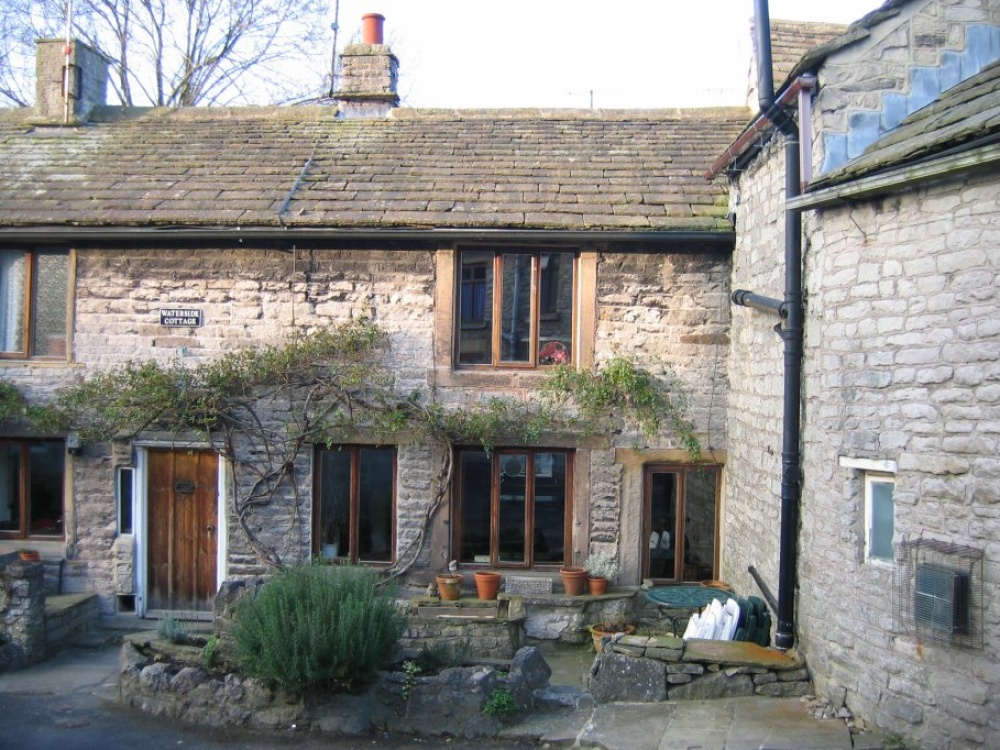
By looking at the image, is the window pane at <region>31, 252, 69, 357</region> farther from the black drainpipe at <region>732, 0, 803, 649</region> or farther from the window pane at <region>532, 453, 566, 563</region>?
the black drainpipe at <region>732, 0, 803, 649</region>

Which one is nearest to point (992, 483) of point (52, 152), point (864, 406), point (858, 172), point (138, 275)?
point (864, 406)

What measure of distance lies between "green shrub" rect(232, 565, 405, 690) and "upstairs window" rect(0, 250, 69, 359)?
4.92 metres

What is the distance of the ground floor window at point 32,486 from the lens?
10641 millimetres

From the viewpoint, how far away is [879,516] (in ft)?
22.1

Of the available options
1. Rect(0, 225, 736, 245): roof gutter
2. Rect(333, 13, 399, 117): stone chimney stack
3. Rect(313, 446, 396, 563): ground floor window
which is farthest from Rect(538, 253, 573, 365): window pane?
Rect(333, 13, 399, 117): stone chimney stack

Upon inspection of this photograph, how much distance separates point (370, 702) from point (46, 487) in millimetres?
5482

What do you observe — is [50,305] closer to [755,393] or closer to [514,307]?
[514,307]

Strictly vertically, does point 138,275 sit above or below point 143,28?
below

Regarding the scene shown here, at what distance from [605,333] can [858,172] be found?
3858mm

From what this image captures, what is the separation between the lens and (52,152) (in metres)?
12.1

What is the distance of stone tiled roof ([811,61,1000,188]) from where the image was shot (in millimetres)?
5746

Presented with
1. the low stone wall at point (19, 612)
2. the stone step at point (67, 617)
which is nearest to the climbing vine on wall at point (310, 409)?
the low stone wall at point (19, 612)

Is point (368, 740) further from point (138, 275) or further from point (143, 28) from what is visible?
point (143, 28)

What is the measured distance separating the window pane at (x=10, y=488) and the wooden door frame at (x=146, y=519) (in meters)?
1.54
